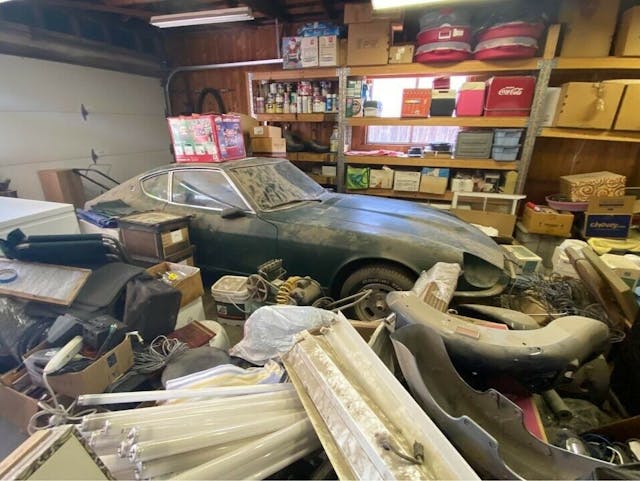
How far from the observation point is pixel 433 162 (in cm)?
383

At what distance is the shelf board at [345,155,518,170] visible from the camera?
11.9 ft

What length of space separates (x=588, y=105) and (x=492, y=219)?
4.82 ft

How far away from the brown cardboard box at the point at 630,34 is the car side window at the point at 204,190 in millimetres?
4056

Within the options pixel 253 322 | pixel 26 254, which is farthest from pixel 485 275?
pixel 26 254

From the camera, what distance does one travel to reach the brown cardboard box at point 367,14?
3.54 m

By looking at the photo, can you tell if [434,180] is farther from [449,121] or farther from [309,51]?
[309,51]

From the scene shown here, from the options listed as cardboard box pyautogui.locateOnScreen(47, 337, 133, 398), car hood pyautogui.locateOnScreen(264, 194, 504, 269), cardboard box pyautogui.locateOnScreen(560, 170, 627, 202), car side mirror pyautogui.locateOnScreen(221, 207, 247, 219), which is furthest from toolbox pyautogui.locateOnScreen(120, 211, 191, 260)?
cardboard box pyautogui.locateOnScreen(560, 170, 627, 202)

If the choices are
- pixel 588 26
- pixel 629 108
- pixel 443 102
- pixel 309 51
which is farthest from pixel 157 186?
pixel 629 108

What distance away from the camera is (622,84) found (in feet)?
9.92

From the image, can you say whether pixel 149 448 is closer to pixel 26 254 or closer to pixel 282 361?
pixel 282 361

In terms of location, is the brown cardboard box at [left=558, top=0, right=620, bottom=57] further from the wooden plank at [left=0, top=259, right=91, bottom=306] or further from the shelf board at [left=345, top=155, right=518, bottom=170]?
the wooden plank at [left=0, top=259, right=91, bottom=306]

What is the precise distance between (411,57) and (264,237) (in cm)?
285

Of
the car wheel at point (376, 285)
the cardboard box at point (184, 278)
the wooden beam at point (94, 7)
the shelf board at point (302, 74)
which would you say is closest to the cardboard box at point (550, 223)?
the car wheel at point (376, 285)

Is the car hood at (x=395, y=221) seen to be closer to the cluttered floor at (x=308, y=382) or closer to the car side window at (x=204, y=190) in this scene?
the cluttered floor at (x=308, y=382)
